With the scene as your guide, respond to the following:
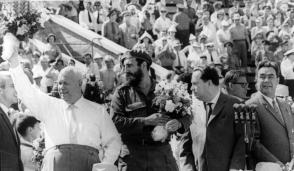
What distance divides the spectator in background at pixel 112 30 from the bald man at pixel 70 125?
1383 cm

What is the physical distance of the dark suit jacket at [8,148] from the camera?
689 cm

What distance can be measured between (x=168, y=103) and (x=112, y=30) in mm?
13728

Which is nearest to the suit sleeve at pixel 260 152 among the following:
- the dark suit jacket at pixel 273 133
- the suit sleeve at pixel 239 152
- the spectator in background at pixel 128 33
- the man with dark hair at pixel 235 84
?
the dark suit jacket at pixel 273 133

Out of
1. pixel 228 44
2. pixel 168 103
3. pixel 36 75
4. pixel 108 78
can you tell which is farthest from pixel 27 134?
pixel 228 44

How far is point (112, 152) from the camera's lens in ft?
23.4

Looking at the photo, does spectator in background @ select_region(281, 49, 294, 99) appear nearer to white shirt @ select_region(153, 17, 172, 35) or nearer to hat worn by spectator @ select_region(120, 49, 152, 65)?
white shirt @ select_region(153, 17, 172, 35)

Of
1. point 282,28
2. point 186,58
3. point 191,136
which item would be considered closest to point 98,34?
point 186,58

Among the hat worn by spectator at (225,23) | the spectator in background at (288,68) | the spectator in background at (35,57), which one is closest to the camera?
the spectator in background at (35,57)

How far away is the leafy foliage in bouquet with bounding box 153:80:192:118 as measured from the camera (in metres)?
7.77

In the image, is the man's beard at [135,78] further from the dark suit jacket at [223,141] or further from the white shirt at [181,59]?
the white shirt at [181,59]

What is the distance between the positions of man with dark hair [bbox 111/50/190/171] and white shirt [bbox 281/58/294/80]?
37.3ft

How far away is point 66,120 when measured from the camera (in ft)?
23.0

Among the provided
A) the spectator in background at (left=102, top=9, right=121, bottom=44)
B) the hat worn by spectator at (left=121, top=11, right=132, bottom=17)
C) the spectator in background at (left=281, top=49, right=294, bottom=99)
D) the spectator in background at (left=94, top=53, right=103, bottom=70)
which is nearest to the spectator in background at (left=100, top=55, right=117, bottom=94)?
the spectator in background at (left=94, top=53, right=103, bottom=70)

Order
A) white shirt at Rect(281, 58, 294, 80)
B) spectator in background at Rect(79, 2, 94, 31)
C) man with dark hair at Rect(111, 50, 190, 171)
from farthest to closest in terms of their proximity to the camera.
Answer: spectator in background at Rect(79, 2, 94, 31), white shirt at Rect(281, 58, 294, 80), man with dark hair at Rect(111, 50, 190, 171)
